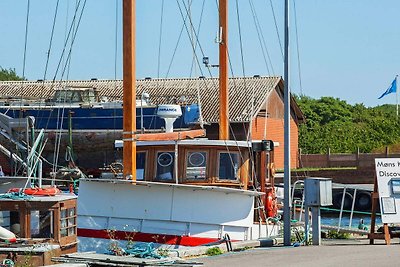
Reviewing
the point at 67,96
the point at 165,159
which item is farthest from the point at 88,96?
the point at 165,159

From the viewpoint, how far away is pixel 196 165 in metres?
24.8

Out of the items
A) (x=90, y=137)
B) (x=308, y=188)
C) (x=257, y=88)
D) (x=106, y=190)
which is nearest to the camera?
(x=308, y=188)

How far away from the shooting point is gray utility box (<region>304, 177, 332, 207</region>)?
20.9 m

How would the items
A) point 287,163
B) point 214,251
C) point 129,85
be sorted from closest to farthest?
point 214,251 → point 287,163 → point 129,85

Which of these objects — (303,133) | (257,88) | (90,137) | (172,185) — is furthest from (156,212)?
(303,133)

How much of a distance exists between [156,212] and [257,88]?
42721 mm

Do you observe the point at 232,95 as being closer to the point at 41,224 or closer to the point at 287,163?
the point at 287,163

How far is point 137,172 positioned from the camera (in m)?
25.0

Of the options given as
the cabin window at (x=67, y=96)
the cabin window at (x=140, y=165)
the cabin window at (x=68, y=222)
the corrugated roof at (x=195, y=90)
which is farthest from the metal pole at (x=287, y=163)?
the corrugated roof at (x=195, y=90)

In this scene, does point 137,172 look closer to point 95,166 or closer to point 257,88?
point 95,166

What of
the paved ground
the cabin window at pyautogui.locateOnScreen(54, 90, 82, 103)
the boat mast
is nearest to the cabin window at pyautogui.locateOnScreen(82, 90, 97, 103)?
the cabin window at pyautogui.locateOnScreen(54, 90, 82, 103)

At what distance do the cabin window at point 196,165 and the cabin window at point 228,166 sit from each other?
0.44 metres

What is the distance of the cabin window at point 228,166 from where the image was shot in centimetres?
2500

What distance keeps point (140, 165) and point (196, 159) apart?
→ 1398mm
